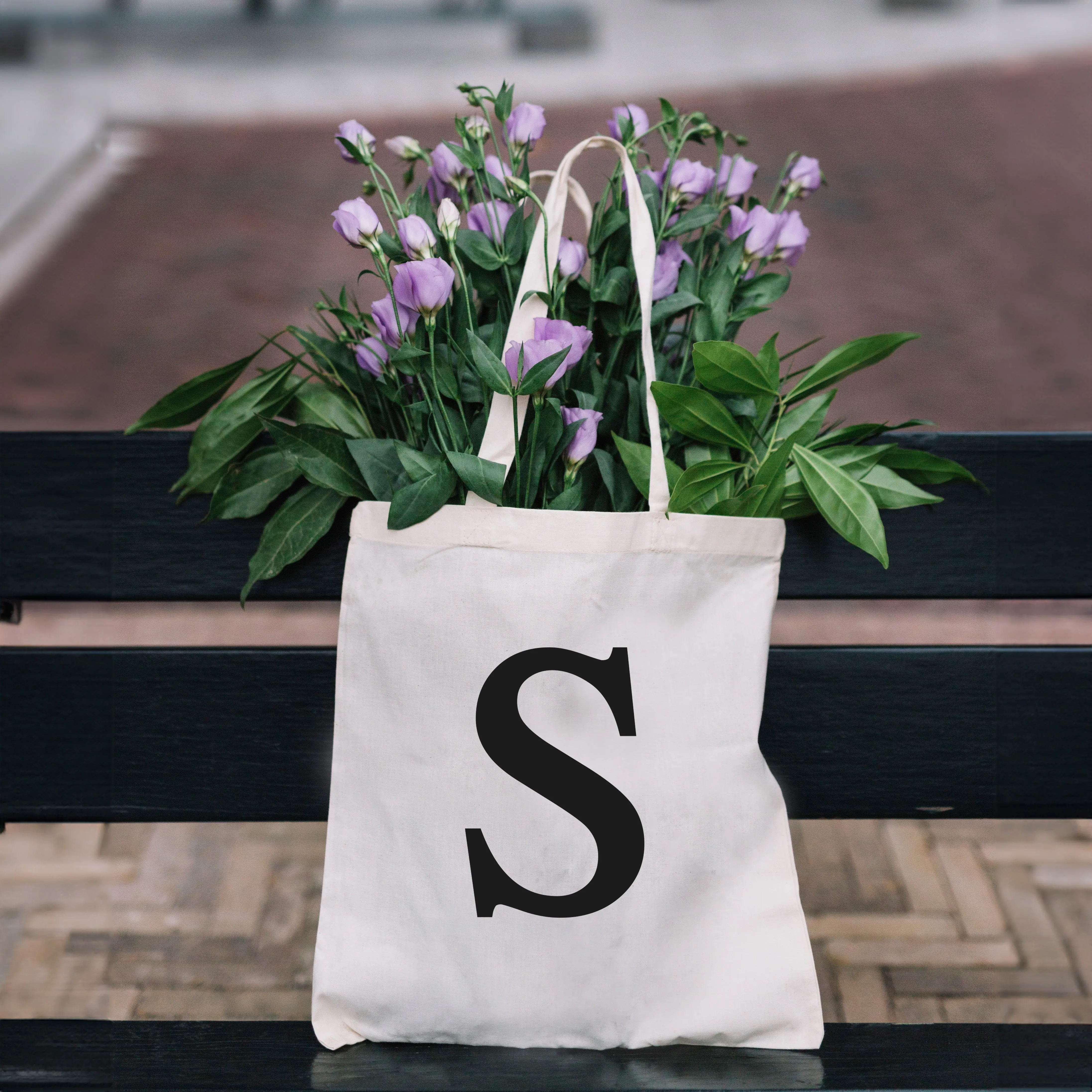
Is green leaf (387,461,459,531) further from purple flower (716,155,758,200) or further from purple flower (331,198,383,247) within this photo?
purple flower (716,155,758,200)

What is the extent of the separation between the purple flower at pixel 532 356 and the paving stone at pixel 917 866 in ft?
2.71

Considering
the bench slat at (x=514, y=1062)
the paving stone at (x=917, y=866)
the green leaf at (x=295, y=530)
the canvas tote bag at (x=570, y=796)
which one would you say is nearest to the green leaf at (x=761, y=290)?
the canvas tote bag at (x=570, y=796)

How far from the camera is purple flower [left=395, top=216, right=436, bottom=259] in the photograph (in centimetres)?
63

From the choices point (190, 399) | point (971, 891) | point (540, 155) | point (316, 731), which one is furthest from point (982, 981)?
point (540, 155)

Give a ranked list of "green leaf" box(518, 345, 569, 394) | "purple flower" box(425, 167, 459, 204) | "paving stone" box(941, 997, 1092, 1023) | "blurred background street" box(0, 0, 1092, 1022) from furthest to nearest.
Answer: "blurred background street" box(0, 0, 1092, 1022) → "paving stone" box(941, 997, 1092, 1023) → "purple flower" box(425, 167, 459, 204) → "green leaf" box(518, 345, 569, 394)

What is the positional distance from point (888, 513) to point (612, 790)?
0.30 meters

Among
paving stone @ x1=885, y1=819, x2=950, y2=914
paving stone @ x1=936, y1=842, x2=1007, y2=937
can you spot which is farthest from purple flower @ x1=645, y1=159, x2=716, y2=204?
paving stone @ x1=936, y1=842, x2=1007, y2=937

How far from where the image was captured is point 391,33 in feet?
9.19

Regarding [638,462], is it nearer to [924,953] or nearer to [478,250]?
[478,250]

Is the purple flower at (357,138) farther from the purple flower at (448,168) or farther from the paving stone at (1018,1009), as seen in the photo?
the paving stone at (1018,1009)

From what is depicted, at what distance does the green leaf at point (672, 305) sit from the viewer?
0.68m

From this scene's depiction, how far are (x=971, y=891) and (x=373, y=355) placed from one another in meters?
1.01

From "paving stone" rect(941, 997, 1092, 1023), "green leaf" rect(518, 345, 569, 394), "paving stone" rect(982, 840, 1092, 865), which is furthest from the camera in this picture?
"paving stone" rect(982, 840, 1092, 865)

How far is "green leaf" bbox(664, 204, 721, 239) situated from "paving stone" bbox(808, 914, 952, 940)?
840 mm
